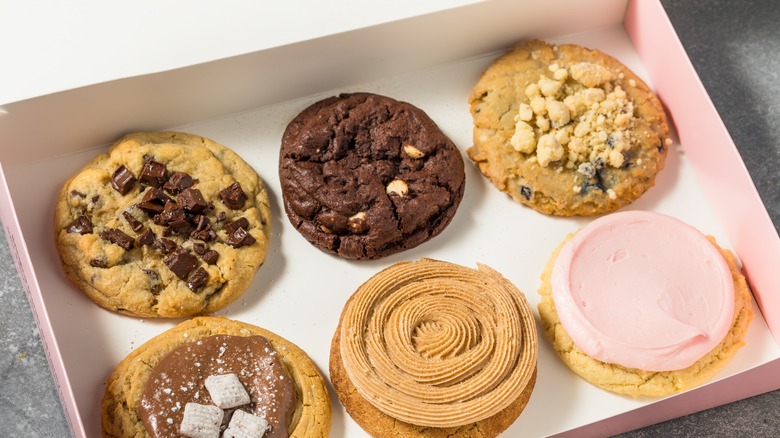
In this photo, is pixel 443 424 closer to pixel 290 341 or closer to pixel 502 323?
pixel 502 323

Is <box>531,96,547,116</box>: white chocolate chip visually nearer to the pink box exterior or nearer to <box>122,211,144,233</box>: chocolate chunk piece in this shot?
the pink box exterior

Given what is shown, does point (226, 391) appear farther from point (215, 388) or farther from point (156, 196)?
point (156, 196)

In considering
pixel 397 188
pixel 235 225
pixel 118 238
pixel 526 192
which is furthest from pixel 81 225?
pixel 526 192

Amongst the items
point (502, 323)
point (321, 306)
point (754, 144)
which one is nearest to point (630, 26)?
point (754, 144)

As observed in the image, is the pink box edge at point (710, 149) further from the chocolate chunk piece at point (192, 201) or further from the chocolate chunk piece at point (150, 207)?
the chocolate chunk piece at point (150, 207)

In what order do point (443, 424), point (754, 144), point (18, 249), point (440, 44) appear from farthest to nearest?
point (754, 144)
point (440, 44)
point (18, 249)
point (443, 424)

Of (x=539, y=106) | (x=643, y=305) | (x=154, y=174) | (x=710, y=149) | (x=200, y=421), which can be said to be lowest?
(x=643, y=305)
